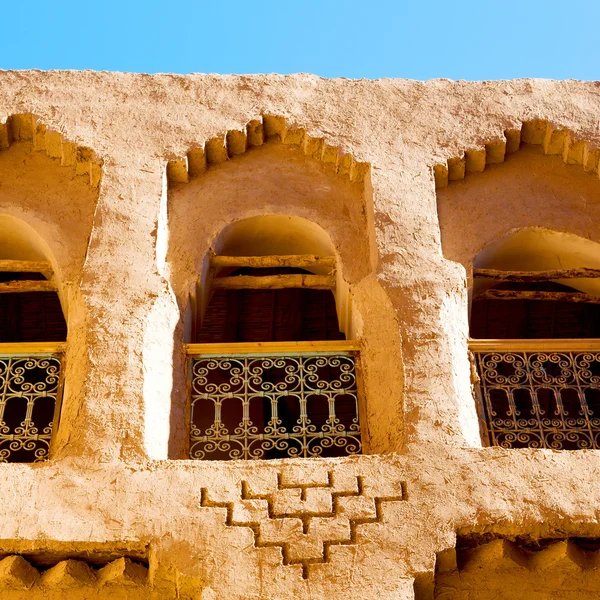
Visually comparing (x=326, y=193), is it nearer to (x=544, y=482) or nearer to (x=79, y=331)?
(x=79, y=331)

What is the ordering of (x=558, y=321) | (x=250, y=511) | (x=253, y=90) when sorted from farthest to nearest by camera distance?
1. (x=558, y=321)
2. (x=253, y=90)
3. (x=250, y=511)

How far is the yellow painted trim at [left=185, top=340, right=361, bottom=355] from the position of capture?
20.0 ft

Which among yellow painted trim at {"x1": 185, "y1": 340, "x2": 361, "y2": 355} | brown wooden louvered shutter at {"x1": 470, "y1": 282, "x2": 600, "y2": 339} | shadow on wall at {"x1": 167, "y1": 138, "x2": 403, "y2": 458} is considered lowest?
yellow painted trim at {"x1": 185, "y1": 340, "x2": 361, "y2": 355}

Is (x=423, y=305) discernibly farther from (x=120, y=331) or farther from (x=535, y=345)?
(x=120, y=331)

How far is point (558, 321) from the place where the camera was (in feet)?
32.2

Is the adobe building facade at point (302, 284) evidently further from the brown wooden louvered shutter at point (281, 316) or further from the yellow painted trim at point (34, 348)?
the brown wooden louvered shutter at point (281, 316)

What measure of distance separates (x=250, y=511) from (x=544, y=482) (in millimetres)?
1420

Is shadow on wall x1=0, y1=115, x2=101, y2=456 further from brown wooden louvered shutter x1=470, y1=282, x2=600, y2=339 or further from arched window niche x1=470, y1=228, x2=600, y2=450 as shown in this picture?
brown wooden louvered shutter x1=470, y1=282, x2=600, y2=339

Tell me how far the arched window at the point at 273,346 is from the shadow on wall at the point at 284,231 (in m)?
0.02

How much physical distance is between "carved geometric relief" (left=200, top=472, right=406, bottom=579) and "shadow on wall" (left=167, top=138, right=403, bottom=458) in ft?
2.42

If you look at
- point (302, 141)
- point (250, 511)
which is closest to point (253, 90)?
point (302, 141)

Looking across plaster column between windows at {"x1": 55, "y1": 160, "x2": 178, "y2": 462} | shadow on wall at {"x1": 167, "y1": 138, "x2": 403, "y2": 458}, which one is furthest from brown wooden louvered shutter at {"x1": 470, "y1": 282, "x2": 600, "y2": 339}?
plaster column between windows at {"x1": 55, "y1": 160, "x2": 178, "y2": 462}

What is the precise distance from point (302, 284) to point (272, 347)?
0.90 m

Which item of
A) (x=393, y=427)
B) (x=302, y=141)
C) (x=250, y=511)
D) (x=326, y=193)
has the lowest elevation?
(x=250, y=511)
